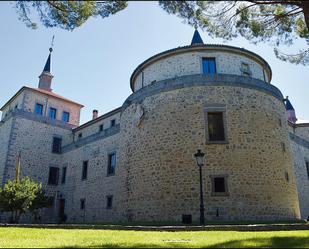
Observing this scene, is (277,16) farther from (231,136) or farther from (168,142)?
(168,142)

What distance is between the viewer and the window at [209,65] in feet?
58.5

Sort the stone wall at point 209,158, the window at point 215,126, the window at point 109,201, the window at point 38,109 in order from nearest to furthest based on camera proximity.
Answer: the stone wall at point 209,158 → the window at point 215,126 → the window at point 109,201 → the window at point 38,109

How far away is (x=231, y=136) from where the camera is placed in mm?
15320

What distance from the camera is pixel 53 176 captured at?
29.0m

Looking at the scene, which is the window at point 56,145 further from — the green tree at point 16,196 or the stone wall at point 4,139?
the green tree at point 16,196

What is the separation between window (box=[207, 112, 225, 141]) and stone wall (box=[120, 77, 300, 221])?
0.37 meters

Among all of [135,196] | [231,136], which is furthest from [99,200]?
[231,136]

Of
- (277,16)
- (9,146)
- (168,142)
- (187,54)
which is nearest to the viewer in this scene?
(277,16)

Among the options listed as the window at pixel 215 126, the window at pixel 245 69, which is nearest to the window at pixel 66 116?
the window at pixel 215 126

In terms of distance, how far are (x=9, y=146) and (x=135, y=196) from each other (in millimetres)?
15662

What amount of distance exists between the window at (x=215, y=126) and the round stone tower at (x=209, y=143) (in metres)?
0.05

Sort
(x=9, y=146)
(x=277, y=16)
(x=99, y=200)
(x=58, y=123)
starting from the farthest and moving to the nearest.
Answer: (x=58, y=123)
(x=9, y=146)
(x=99, y=200)
(x=277, y=16)

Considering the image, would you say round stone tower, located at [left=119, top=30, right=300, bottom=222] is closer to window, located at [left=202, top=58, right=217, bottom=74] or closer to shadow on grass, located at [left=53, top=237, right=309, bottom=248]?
window, located at [left=202, top=58, right=217, bottom=74]

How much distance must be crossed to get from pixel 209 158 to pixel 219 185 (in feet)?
4.64
